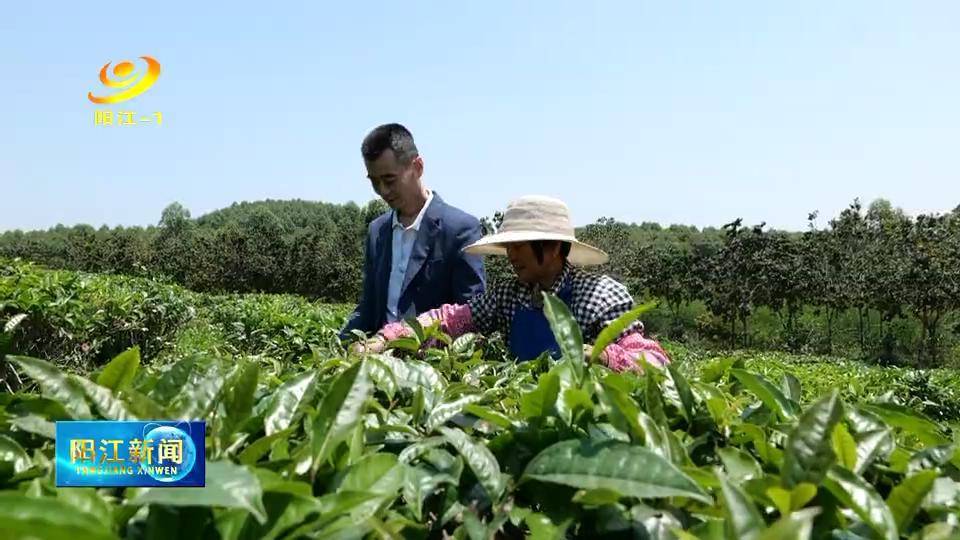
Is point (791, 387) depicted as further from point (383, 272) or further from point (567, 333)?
point (383, 272)

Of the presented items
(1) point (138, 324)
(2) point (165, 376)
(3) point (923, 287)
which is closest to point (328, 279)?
(3) point (923, 287)

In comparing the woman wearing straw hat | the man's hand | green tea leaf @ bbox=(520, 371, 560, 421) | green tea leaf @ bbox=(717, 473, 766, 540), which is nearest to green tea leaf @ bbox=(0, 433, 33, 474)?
green tea leaf @ bbox=(520, 371, 560, 421)

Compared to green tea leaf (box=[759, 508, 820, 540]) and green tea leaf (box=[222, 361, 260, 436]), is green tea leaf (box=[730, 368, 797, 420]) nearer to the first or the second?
green tea leaf (box=[759, 508, 820, 540])

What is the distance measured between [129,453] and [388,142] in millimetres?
2850

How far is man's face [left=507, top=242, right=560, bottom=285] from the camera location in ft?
8.68

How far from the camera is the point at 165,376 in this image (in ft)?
3.18

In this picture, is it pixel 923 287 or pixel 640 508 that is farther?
pixel 923 287

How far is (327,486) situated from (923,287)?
73.5ft

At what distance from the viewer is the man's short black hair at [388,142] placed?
350 centimetres

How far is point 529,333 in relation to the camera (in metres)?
2.53

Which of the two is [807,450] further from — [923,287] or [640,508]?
[923,287]

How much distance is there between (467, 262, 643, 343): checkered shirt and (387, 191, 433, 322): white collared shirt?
1.05 meters

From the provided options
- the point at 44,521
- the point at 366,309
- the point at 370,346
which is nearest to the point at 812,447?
the point at 44,521

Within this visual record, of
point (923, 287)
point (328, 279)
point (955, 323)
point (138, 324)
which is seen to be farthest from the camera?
point (328, 279)
